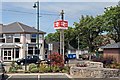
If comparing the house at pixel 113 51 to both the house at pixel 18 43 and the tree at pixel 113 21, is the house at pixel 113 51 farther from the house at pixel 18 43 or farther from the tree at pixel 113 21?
the house at pixel 18 43

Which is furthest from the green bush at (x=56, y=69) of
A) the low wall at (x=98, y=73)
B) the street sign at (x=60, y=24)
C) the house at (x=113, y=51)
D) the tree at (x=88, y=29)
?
the tree at (x=88, y=29)

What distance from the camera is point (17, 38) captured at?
57.1m

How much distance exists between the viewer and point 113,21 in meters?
50.4

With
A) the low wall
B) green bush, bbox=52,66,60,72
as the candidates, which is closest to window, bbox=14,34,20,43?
→ green bush, bbox=52,66,60,72

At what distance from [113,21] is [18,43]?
57.1 feet

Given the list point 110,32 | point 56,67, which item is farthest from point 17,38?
point 56,67

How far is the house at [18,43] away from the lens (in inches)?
2207

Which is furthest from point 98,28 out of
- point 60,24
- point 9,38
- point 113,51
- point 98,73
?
point 98,73

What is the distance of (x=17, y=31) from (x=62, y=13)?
75.9ft

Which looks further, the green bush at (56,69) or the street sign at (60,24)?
the street sign at (60,24)

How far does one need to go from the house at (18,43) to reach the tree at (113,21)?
12428 mm

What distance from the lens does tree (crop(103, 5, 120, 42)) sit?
165 feet

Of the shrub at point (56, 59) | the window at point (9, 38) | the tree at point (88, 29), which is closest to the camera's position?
the shrub at point (56, 59)

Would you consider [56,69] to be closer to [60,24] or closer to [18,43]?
[60,24]
